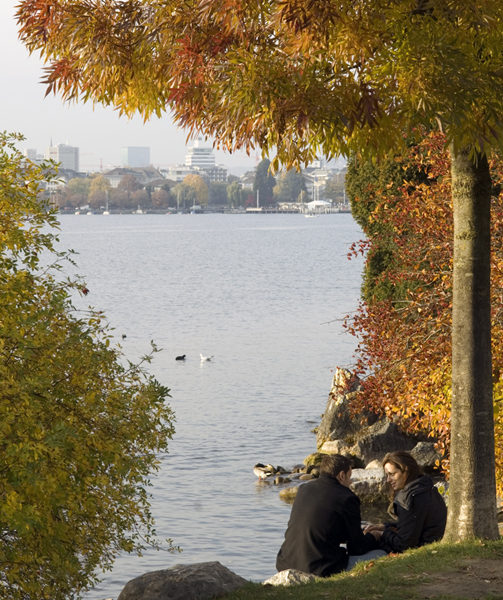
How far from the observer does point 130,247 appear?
122 meters

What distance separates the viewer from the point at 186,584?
25.1 feet

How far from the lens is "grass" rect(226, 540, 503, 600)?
6.82m

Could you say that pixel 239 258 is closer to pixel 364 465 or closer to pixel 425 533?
pixel 364 465

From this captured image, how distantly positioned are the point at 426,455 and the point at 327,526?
10.6 meters

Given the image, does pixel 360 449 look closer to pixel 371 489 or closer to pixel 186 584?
pixel 371 489

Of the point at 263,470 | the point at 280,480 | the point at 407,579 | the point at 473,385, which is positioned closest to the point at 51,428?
the point at 407,579

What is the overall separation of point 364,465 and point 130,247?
10579 cm

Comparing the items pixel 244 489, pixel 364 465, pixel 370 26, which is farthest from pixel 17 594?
pixel 364 465

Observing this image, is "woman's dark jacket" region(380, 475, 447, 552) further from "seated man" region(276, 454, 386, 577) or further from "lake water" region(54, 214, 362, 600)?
"lake water" region(54, 214, 362, 600)

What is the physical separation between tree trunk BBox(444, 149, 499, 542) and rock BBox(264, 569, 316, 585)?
4.69 ft

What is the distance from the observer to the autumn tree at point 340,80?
6.77 metres

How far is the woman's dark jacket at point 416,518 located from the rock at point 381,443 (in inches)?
425

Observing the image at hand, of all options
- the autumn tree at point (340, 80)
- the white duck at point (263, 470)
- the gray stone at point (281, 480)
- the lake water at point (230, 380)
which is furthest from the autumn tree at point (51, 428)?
the white duck at point (263, 470)

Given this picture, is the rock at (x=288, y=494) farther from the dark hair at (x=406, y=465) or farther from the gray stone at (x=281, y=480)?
the dark hair at (x=406, y=465)
